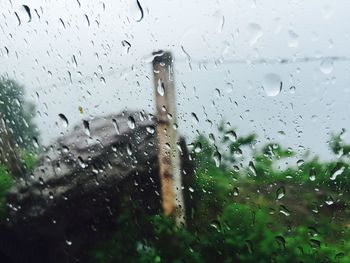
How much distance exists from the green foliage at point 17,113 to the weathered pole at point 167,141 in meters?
0.75

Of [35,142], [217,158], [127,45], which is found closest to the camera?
[217,158]

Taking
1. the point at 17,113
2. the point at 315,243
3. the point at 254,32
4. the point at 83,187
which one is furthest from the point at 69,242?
the point at 254,32

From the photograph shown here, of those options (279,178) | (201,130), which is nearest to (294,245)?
(279,178)

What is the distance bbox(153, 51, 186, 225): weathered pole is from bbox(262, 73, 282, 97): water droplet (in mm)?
323

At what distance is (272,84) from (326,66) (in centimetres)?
16

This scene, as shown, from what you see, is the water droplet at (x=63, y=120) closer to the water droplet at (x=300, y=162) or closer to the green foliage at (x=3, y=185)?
the green foliage at (x=3, y=185)

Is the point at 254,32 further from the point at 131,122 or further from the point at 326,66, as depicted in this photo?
the point at 131,122

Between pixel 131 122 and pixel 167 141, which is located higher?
pixel 131 122

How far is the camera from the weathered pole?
1300 mm

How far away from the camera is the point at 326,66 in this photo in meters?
0.98

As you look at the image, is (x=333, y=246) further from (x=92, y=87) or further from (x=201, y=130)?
(x=92, y=87)

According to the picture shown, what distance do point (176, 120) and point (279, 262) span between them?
0.53 metres

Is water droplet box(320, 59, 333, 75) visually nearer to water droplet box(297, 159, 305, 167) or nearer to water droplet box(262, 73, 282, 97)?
water droplet box(262, 73, 282, 97)

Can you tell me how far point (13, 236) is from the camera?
6.08 feet
